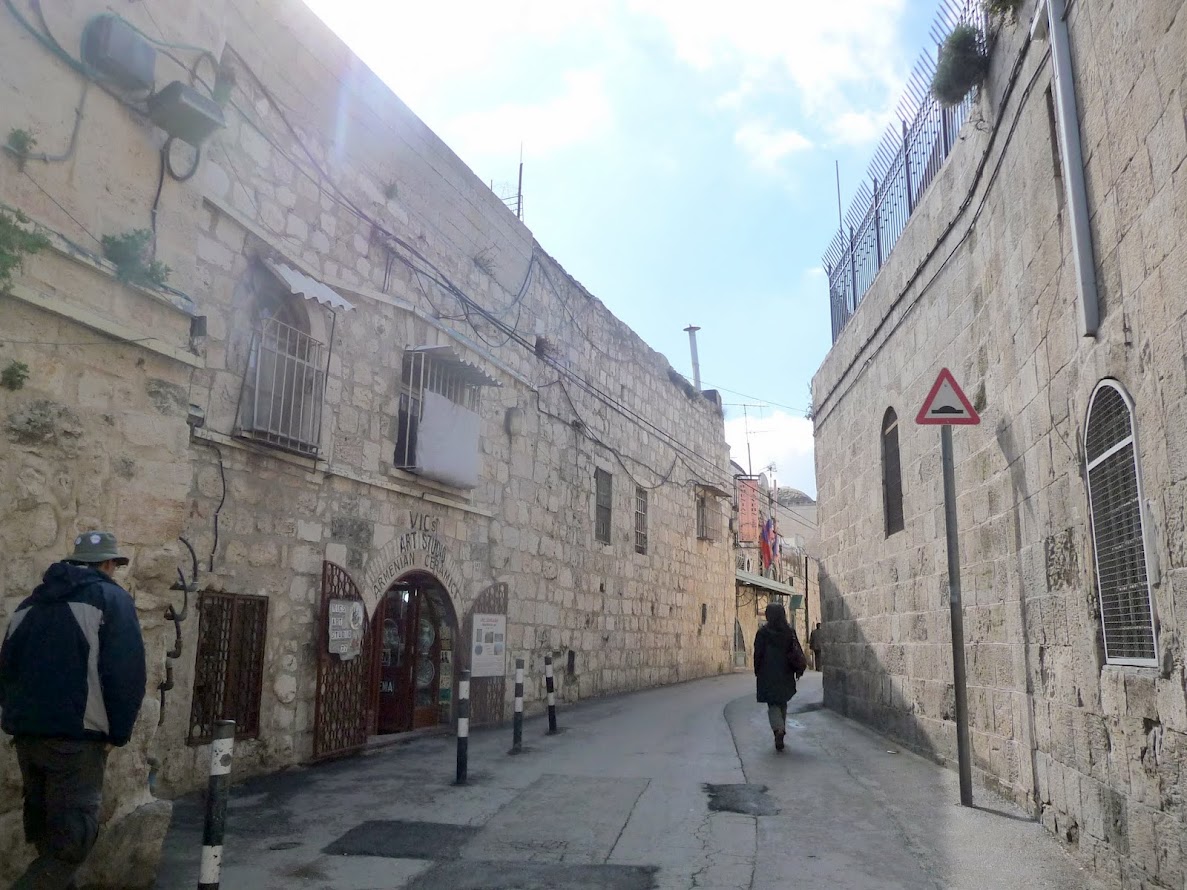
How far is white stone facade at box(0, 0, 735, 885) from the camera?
13.4 ft

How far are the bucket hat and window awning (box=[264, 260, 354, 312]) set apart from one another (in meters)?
3.60

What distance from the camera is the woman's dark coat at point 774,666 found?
870 cm

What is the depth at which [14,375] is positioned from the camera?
3.84 meters

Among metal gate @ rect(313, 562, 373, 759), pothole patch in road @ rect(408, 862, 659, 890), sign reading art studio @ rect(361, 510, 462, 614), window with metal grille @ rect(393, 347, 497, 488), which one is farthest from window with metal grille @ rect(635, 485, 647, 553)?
pothole patch in road @ rect(408, 862, 659, 890)

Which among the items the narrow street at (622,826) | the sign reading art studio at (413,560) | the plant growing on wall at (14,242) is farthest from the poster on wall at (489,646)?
the plant growing on wall at (14,242)

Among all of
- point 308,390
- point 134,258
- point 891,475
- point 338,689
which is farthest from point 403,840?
point 891,475

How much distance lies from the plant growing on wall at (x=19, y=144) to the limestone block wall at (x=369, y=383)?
114cm

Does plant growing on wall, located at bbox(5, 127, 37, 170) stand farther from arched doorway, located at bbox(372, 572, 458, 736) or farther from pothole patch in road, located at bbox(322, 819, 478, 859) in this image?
arched doorway, located at bbox(372, 572, 458, 736)

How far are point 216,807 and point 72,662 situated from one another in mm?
792

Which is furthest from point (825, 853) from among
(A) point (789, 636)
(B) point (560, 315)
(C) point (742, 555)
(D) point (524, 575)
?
(C) point (742, 555)

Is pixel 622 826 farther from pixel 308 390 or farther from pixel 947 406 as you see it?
pixel 308 390

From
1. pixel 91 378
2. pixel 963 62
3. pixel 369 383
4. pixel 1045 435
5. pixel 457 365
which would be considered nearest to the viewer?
pixel 91 378

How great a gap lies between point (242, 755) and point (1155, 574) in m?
6.00

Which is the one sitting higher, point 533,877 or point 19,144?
point 19,144
